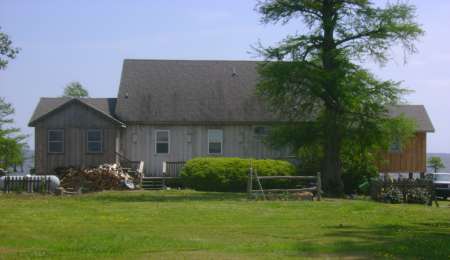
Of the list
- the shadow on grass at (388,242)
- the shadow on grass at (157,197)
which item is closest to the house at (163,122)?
the shadow on grass at (157,197)

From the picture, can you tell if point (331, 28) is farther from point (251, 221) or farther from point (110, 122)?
point (251, 221)

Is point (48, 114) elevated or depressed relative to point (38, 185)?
elevated

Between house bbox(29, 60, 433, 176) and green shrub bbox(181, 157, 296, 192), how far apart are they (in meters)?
3.52

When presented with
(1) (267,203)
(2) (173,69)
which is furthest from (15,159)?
(1) (267,203)

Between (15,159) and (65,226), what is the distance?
130ft

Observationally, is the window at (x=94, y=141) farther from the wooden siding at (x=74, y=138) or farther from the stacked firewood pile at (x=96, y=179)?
the stacked firewood pile at (x=96, y=179)

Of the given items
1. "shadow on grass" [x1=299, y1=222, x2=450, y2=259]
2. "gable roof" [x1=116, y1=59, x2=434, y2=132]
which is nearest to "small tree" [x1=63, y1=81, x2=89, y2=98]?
"gable roof" [x1=116, y1=59, x2=434, y2=132]

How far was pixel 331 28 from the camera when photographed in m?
36.6

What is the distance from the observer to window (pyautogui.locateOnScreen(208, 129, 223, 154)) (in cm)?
4453

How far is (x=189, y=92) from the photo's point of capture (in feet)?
150

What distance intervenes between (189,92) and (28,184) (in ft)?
48.7

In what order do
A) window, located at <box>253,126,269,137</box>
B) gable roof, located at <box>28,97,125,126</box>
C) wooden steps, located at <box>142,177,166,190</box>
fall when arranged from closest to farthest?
wooden steps, located at <box>142,177,166,190</box> < gable roof, located at <box>28,97,125,126</box> < window, located at <box>253,126,269,137</box>

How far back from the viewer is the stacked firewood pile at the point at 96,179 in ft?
122

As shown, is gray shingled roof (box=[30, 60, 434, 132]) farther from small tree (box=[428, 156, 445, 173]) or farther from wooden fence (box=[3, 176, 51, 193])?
small tree (box=[428, 156, 445, 173])
